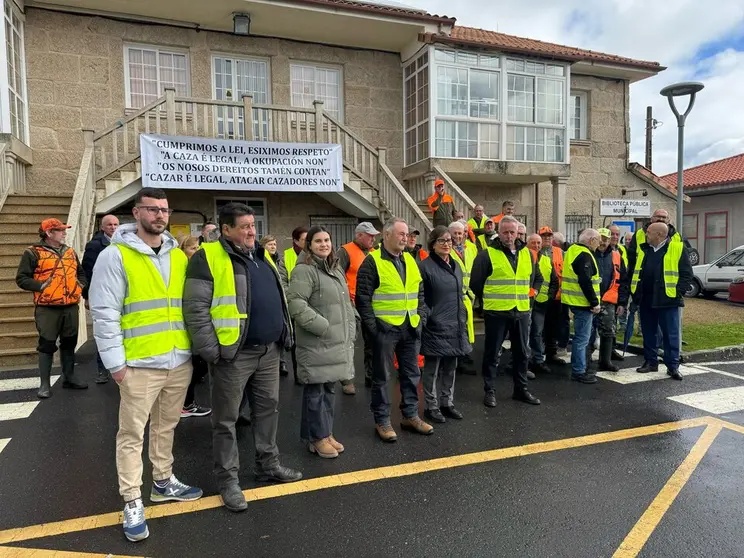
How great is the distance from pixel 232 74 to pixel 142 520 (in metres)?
11.5

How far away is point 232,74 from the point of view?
40.6 ft

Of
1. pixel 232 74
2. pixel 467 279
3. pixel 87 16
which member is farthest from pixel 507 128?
pixel 87 16

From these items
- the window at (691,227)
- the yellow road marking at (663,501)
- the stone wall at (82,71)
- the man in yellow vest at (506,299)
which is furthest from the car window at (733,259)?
the stone wall at (82,71)

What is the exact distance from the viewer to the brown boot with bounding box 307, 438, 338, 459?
403 cm

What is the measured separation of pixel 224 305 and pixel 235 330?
17 centimetres

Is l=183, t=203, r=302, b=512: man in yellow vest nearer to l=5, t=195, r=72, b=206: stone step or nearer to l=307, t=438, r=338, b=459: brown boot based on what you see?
l=307, t=438, r=338, b=459: brown boot

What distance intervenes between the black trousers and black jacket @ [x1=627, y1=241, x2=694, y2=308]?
87.1 inches

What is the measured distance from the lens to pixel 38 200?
946 cm

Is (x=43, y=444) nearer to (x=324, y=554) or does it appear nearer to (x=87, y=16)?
(x=324, y=554)

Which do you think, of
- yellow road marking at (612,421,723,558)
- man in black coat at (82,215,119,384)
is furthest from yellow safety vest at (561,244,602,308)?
man in black coat at (82,215,119,384)

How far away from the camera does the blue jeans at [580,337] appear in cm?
607

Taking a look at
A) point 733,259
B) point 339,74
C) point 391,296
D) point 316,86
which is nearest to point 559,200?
point 733,259

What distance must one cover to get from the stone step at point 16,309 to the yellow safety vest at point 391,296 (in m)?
5.77

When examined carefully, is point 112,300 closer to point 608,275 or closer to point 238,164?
point 608,275
